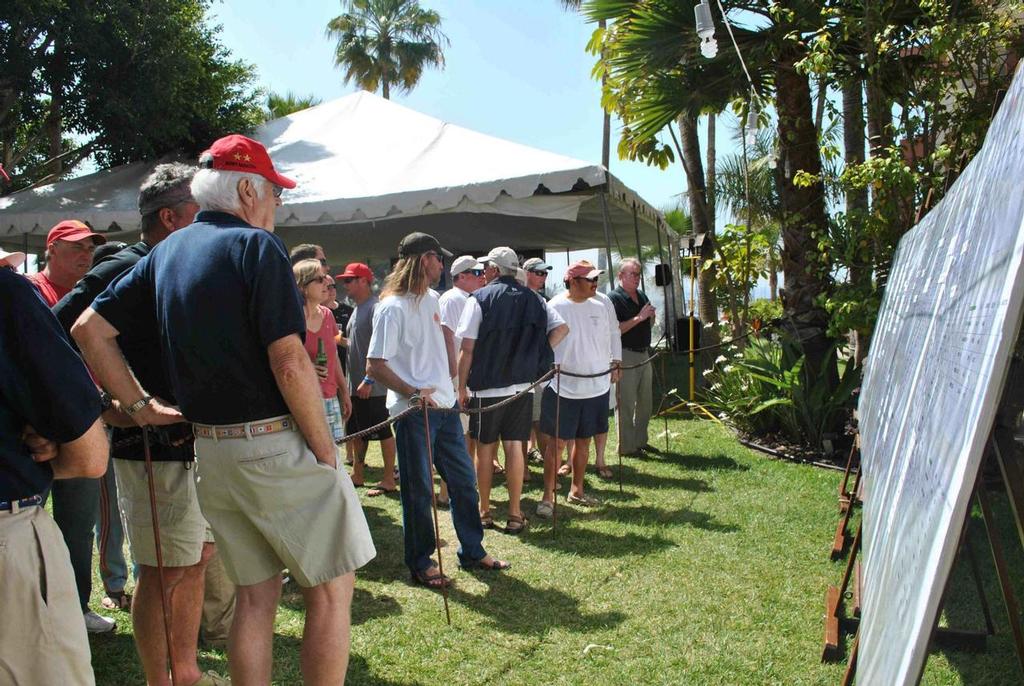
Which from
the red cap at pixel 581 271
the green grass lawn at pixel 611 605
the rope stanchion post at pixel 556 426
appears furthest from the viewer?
the red cap at pixel 581 271

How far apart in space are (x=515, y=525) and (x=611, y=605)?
5.10 feet

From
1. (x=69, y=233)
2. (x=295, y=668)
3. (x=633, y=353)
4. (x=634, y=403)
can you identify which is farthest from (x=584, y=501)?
(x=69, y=233)

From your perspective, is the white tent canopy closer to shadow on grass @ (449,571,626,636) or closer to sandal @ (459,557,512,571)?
sandal @ (459,557,512,571)

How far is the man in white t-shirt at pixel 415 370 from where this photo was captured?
490 centimetres

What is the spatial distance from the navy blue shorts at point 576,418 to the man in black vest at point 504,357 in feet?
3.22

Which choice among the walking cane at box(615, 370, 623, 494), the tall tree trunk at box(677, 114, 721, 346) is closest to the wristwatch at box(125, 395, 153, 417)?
the walking cane at box(615, 370, 623, 494)

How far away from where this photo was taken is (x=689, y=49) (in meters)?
9.45

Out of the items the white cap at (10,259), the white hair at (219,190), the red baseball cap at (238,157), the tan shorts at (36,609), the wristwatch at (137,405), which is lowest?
the tan shorts at (36,609)

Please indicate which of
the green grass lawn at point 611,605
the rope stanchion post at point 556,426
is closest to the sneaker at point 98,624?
the green grass lawn at point 611,605

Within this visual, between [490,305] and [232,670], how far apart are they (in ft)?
11.4

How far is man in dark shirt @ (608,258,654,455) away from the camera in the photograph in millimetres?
8562

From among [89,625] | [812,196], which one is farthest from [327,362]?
[812,196]

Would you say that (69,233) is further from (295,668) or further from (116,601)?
(295,668)

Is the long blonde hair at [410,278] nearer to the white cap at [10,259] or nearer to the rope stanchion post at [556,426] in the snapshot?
the rope stanchion post at [556,426]
